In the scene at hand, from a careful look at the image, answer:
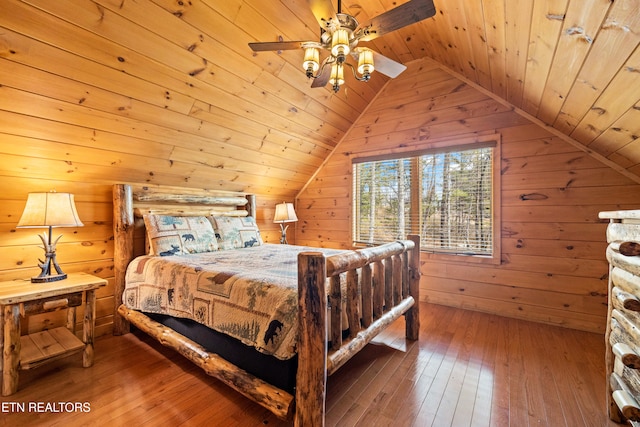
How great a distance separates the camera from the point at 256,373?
1450 millimetres

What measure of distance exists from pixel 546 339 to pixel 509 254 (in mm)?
825

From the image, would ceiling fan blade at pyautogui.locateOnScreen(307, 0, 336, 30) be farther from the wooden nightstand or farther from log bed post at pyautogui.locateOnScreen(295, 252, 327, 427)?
the wooden nightstand

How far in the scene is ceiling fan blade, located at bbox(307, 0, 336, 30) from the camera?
1.40 m

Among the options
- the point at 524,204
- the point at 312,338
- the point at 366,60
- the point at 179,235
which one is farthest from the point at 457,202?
the point at 179,235

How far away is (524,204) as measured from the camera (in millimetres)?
2764

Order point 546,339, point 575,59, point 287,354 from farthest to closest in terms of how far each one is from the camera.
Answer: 1. point 546,339
2. point 575,59
3. point 287,354

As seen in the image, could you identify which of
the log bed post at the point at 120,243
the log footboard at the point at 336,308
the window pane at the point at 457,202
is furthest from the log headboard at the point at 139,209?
the window pane at the point at 457,202

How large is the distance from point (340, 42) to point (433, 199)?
2347mm

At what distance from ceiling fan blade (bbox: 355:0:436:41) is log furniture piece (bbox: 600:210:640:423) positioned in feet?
4.15

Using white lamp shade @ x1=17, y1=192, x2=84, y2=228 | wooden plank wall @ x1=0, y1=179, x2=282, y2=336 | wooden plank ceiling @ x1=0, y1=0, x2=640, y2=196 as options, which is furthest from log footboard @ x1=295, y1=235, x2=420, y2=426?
wooden plank wall @ x1=0, y1=179, x2=282, y2=336

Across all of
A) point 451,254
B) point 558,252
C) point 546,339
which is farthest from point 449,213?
point 546,339

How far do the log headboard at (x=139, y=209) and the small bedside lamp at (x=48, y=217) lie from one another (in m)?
0.43

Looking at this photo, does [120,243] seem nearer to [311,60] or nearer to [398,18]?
[311,60]

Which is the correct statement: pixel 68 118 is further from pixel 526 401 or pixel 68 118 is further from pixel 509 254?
pixel 509 254
